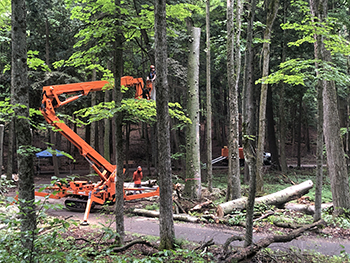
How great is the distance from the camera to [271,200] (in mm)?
11344

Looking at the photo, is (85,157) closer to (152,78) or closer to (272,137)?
(152,78)

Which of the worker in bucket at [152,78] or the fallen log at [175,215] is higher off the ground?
the worker in bucket at [152,78]

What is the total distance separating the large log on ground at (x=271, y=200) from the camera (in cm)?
1039

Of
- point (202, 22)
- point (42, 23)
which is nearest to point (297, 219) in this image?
point (202, 22)

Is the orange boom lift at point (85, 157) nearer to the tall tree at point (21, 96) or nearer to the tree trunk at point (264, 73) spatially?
the tall tree at point (21, 96)

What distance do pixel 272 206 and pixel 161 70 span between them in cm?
793

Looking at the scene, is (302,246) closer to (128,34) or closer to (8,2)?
(128,34)

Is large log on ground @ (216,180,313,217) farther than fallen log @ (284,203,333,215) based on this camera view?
No

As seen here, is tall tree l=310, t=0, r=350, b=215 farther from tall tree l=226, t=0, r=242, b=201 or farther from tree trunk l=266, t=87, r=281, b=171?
tree trunk l=266, t=87, r=281, b=171

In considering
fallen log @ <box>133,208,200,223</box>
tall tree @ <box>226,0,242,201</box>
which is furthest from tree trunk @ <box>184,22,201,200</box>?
fallen log @ <box>133,208,200,223</box>

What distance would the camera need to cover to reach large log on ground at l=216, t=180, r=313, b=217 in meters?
10.4

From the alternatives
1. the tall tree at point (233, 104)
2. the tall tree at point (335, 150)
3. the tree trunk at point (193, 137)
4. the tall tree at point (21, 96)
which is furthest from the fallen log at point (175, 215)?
the tall tree at point (21, 96)

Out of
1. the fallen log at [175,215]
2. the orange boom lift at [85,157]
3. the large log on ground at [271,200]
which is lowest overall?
the fallen log at [175,215]

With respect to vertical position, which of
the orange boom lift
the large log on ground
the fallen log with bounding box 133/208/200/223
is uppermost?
the orange boom lift
